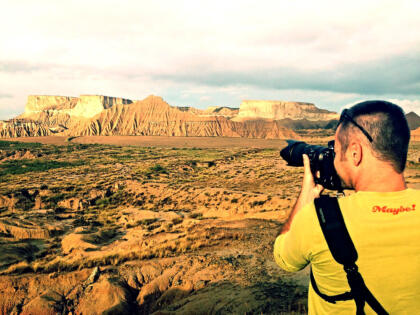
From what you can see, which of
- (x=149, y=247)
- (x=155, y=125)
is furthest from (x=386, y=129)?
(x=155, y=125)

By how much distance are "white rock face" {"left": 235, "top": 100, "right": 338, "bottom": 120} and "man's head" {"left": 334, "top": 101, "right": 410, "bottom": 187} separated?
575 feet

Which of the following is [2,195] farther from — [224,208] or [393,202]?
[393,202]

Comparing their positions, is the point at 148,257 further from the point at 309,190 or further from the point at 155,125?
the point at 155,125

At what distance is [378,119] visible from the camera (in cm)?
143

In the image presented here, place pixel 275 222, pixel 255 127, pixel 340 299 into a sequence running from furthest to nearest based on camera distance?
pixel 255 127, pixel 275 222, pixel 340 299

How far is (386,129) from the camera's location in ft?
4.64

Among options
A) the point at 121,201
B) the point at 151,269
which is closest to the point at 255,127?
the point at 121,201

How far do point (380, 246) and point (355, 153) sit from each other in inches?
18.3

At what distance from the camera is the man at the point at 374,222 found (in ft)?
4.21

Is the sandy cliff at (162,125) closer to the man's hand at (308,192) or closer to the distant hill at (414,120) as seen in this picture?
the distant hill at (414,120)

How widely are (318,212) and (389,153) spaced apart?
18.3 inches

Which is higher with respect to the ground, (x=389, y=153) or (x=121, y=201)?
(x=389, y=153)

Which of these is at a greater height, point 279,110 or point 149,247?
point 279,110

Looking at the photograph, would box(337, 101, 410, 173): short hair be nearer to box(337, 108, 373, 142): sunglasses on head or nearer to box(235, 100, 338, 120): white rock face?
box(337, 108, 373, 142): sunglasses on head
